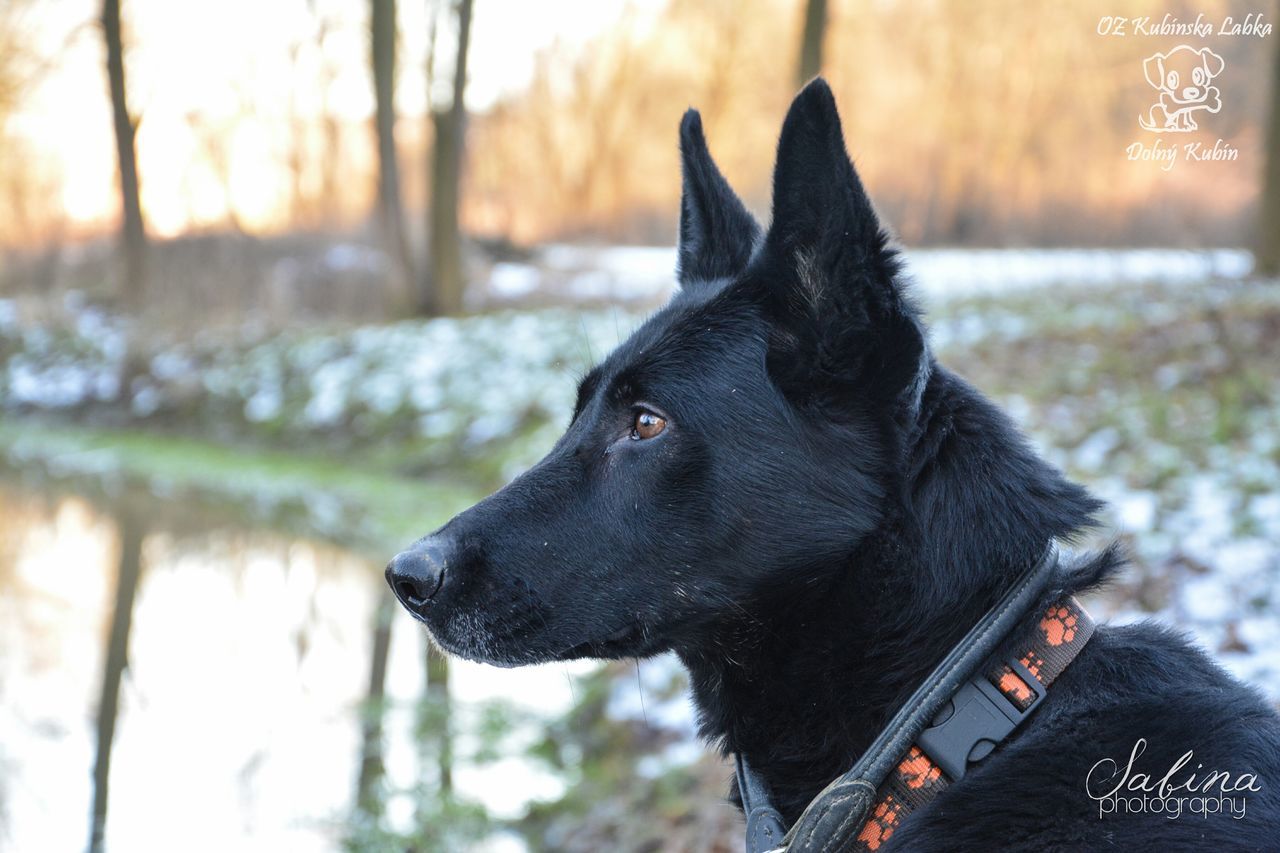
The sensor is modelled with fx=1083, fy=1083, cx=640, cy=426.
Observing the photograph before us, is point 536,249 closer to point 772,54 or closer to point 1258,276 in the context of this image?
point 772,54

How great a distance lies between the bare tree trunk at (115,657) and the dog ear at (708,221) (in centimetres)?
342

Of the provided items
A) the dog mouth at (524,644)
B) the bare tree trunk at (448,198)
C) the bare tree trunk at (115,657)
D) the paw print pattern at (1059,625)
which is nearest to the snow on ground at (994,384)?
the paw print pattern at (1059,625)

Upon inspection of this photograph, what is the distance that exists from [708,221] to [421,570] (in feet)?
3.64

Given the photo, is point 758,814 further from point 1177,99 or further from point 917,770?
point 1177,99

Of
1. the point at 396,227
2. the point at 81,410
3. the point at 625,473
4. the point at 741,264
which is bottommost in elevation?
the point at 81,410

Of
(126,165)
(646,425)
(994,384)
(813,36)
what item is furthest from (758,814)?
(126,165)

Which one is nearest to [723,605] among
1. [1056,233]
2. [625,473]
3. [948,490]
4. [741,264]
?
[625,473]

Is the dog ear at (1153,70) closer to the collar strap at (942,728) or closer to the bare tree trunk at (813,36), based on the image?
the bare tree trunk at (813,36)

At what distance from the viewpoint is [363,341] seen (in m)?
14.6

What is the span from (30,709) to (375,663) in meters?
1.75

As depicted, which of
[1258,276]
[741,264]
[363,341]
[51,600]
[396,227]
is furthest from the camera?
[396,227]

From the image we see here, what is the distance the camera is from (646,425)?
2.26 m

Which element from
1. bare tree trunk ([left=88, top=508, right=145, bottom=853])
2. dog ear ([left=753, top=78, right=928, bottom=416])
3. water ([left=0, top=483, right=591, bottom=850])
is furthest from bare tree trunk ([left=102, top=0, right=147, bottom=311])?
dog ear ([left=753, top=78, right=928, bottom=416])

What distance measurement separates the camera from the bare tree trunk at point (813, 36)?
10.9 metres
